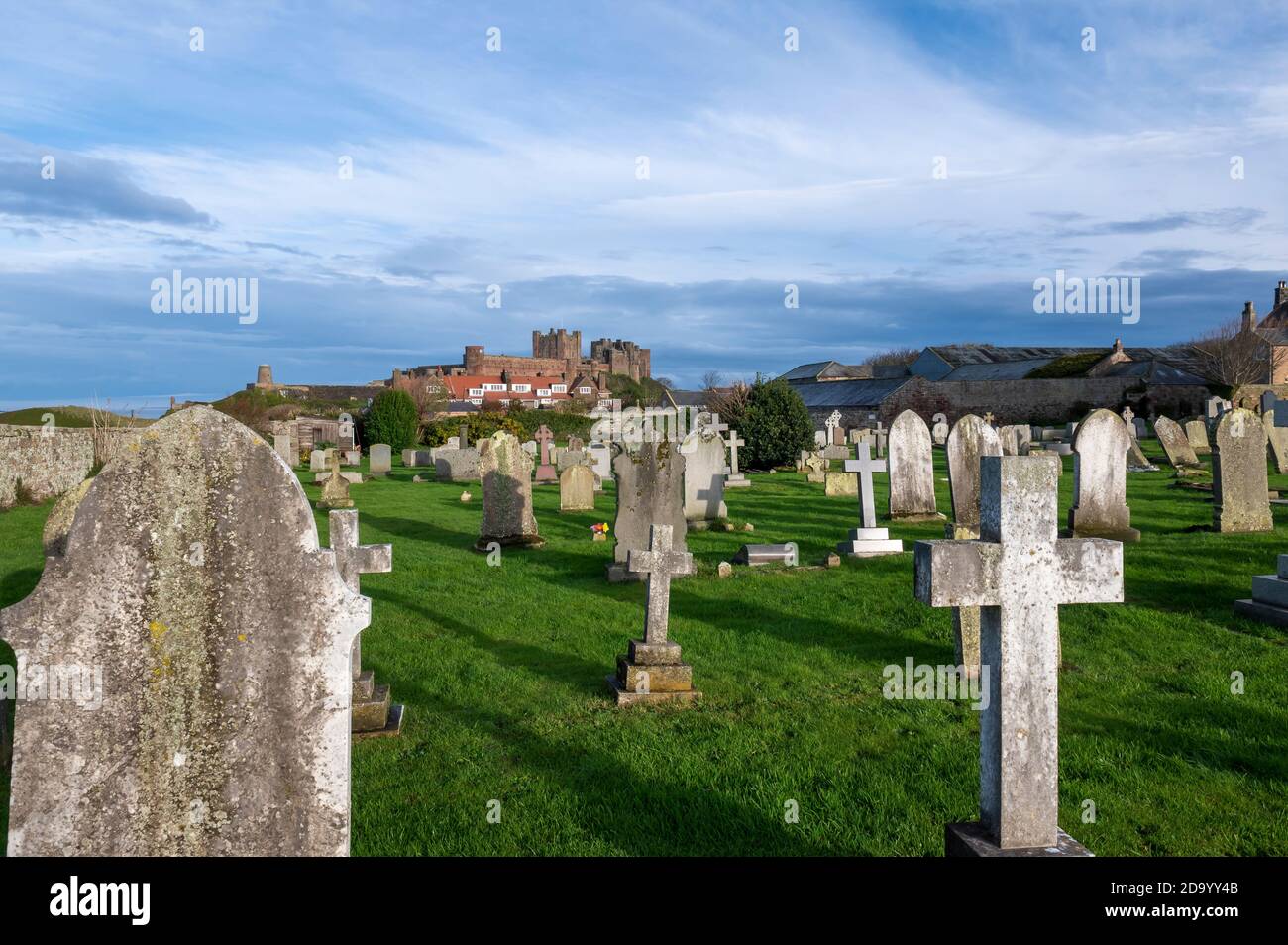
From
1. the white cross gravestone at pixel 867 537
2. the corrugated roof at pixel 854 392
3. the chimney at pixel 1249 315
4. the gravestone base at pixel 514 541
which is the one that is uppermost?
the chimney at pixel 1249 315

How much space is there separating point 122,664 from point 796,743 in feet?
12.6

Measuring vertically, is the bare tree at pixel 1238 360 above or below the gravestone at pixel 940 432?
above

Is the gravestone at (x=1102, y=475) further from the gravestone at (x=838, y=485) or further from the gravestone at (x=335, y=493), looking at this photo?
the gravestone at (x=335, y=493)

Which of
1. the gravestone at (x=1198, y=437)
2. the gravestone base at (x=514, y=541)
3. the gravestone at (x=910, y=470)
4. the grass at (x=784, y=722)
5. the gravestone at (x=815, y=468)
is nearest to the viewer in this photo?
the grass at (x=784, y=722)

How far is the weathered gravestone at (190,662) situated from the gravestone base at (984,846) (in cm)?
233

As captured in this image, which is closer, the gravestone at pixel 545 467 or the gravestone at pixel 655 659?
the gravestone at pixel 655 659

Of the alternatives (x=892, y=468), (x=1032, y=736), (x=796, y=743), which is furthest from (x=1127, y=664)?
(x=892, y=468)

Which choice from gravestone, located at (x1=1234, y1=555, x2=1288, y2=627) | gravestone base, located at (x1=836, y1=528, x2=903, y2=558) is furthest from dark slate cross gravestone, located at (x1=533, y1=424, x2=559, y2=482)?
gravestone, located at (x1=1234, y1=555, x2=1288, y2=627)

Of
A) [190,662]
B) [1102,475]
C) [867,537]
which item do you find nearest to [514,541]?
[867,537]

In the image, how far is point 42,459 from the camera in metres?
19.0

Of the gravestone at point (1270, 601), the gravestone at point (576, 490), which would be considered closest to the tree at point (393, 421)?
the gravestone at point (576, 490)

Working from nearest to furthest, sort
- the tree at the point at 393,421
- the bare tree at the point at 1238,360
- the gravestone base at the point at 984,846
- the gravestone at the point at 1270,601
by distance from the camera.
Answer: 1. the gravestone base at the point at 984,846
2. the gravestone at the point at 1270,601
3. the tree at the point at 393,421
4. the bare tree at the point at 1238,360

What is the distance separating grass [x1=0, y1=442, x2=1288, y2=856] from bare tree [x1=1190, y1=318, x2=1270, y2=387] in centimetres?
4371

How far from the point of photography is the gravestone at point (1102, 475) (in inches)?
483
